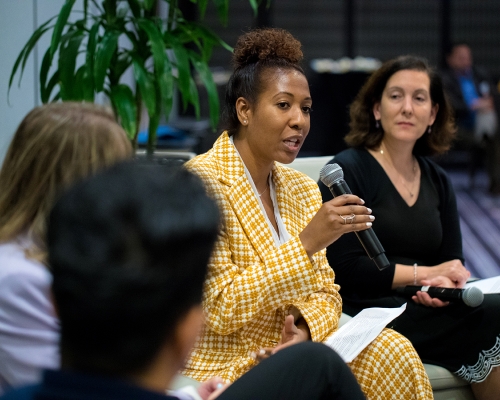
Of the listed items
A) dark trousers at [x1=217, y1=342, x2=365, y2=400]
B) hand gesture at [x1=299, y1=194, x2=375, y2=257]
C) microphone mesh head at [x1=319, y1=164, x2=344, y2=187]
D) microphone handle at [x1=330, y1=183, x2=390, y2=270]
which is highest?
microphone mesh head at [x1=319, y1=164, x2=344, y2=187]

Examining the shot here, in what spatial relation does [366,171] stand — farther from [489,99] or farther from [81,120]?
[489,99]

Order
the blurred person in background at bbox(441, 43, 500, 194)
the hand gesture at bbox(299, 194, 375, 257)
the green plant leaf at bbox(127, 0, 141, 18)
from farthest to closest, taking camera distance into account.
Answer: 1. the blurred person in background at bbox(441, 43, 500, 194)
2. the green plant leaf at bbox(127, 0, 141, 18)
3. the hand gesture at bbox(299, 194, 375, 257)

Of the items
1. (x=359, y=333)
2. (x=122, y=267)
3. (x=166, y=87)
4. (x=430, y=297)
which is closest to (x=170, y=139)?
(x=166, y=87)

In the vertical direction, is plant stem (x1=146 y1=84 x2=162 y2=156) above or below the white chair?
above

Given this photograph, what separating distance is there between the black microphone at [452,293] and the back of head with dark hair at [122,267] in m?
1.54

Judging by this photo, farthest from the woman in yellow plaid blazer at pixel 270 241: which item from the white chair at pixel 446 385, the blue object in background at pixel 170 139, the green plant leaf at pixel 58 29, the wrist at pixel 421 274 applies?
the blue object in background at pixel 170 139

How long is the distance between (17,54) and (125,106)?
80cm

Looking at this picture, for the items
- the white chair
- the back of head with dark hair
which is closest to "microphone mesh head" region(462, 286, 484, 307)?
the white chair

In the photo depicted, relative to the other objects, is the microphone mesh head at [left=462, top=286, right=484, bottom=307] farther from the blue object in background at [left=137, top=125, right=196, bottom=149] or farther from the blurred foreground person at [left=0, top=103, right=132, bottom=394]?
the blue object in background at [left=137, top=125, right=196, bottom=149]

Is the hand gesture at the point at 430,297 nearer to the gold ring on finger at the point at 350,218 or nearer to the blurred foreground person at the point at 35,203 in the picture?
the gold ring on finger at the point at 350,218

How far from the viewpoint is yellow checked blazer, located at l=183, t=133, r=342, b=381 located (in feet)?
5.62

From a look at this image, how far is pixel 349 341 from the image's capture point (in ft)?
5.83

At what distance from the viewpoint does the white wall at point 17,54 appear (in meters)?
2.92

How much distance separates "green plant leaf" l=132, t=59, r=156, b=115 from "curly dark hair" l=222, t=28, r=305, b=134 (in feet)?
1.72
